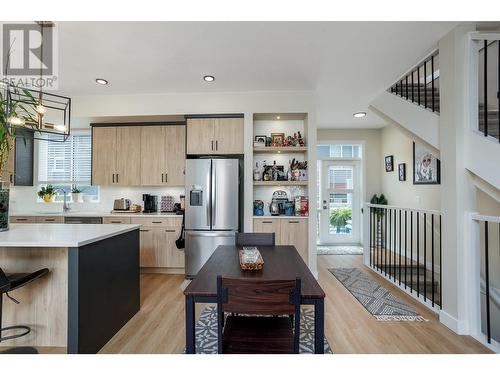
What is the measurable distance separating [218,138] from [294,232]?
5.78 feet

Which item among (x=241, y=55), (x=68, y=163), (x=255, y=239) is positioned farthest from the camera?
(x=68, y=163)

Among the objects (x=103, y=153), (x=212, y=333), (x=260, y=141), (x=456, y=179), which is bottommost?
(x=212, y=333)

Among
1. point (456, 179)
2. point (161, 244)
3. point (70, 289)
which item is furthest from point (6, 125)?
point (456, 179)

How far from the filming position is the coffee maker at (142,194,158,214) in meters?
4.30

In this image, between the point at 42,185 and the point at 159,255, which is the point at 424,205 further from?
the point at 42,185

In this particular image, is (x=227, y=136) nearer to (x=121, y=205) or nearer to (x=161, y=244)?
(x=161, y=244)

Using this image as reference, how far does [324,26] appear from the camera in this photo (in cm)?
226

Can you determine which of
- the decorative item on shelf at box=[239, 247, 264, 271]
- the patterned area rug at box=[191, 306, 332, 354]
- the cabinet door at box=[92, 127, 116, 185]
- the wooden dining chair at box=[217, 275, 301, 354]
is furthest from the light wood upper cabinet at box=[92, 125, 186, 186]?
the wooden dining chair at box=[217, 275, 301, 354]

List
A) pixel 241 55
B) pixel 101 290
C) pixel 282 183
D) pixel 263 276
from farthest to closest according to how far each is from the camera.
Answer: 1. pixel 282 183
2. pixel 241 55
3. pixel 101 290
4. pixel 263 276

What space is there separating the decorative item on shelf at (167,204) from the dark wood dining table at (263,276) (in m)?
2.35

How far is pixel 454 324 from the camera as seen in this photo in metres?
2.29

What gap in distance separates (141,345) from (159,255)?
1.90 meters

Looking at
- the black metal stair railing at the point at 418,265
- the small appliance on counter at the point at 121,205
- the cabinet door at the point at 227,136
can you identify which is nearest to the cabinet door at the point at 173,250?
the small appliance on counter at the point at 121,205

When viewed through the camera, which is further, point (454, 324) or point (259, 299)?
point (454, 324)
